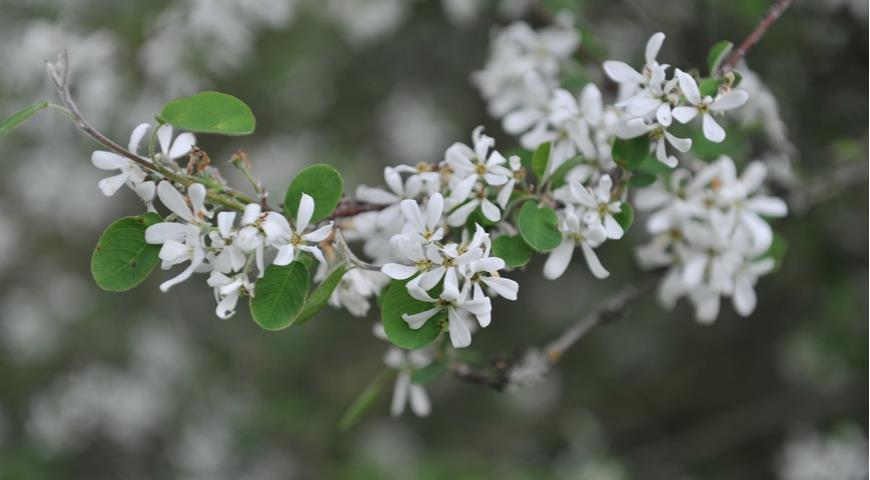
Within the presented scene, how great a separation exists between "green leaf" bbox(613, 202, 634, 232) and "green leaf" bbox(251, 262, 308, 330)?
46 cm

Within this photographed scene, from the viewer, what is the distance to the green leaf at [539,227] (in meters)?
1.17

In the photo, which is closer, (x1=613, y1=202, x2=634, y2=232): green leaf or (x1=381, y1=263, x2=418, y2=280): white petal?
(x1=381, y1=263, x2=418, y2=280): white petal

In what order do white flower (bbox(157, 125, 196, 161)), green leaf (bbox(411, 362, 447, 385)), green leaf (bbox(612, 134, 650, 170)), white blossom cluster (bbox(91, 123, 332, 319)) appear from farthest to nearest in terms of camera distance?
1. green leaf (bbox(411, 362, 447, 385))
2. green leaf (bbox(612, 134, 650, 170))
3. white flower (bbox(157, 125, 196, 161))
4. white blossom cluster (bbox(91, 123, 332, 319))

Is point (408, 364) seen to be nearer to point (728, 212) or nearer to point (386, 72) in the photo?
point (728, 212)

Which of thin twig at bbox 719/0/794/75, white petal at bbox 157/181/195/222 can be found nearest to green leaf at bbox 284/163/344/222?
white petal at bbox 157/181/195/222

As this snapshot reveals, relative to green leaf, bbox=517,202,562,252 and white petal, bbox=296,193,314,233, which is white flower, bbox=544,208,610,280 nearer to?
green leaf, bbox=517,202,562,252

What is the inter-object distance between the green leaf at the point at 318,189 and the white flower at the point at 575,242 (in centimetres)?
32

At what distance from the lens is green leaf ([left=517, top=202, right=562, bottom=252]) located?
117 cm

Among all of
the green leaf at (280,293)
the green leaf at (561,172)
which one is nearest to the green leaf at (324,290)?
the green leaf at (280,293)

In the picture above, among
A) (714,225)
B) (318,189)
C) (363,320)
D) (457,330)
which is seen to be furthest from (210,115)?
(363,320)

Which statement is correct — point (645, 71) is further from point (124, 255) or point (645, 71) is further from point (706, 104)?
point (124, 255)

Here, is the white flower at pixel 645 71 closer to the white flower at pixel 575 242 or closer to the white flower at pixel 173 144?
the white flower at pixel 575 242

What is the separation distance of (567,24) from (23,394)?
3583 millimetres

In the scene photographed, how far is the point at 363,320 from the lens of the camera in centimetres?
445
